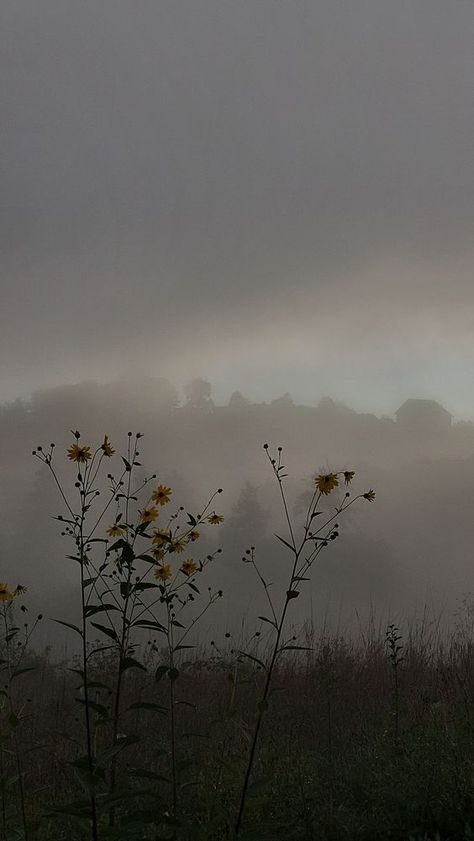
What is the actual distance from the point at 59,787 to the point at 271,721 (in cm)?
290

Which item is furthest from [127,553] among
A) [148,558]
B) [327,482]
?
[327,482]

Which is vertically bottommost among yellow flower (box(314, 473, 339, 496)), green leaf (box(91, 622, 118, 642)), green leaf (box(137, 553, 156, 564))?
green leaf (box(91, 622, 118, 642))

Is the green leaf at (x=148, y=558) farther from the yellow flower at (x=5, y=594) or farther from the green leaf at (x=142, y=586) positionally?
the yellow flower at (x=5, y=594)

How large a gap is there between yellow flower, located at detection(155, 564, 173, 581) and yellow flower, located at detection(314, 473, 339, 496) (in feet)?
4.15

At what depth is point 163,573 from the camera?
440cm

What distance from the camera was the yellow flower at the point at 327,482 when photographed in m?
3.70

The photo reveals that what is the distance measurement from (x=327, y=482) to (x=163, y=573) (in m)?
1.33

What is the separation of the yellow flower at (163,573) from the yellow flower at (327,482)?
1.27m

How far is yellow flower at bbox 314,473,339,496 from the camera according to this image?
3.70m

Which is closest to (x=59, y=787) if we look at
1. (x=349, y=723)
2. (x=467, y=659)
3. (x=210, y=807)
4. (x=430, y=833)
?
(x=210, y=807)

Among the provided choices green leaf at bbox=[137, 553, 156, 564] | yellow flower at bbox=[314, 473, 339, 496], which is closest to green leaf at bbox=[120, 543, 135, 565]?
green leaf at bbox=[137, 553, 156, 564]

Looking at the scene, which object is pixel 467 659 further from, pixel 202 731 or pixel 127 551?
pixel 127 551

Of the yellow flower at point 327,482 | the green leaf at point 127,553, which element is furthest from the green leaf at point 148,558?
the yellow flower at point 327,482

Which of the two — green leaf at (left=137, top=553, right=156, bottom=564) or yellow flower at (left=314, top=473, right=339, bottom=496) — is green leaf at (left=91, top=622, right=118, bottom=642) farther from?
yellow flower at (left=314, top=473, right=339, bottom=496)
